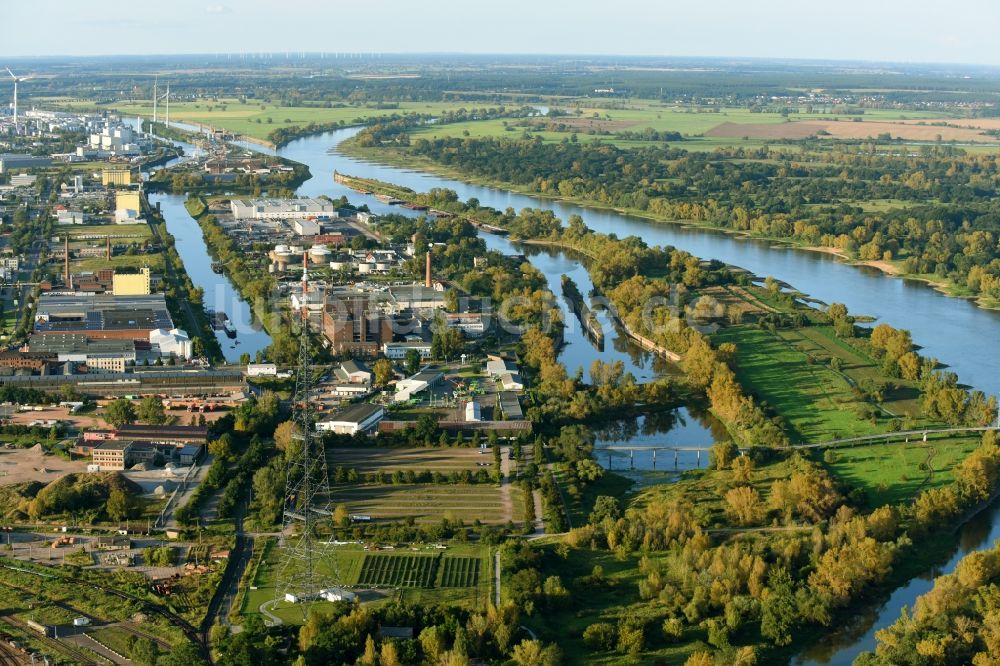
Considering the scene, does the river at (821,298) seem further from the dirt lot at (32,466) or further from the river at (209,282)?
the dirt lot at (32,466)

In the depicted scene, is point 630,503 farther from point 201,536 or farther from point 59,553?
point 59,553

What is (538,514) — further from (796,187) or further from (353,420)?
(796,187)

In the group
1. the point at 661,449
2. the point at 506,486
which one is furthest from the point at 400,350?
the point at 506,486

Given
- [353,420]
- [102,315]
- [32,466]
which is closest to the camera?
[32,466]

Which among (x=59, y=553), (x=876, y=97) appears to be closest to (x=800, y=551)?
(x=59, y=553)

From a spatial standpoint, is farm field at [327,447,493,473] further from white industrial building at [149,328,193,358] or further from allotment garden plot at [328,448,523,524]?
white industrial building at [149,328,193,358]

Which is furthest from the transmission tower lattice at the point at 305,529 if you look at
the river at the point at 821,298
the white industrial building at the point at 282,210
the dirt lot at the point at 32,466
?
the white industrial building at the point at 282,210
